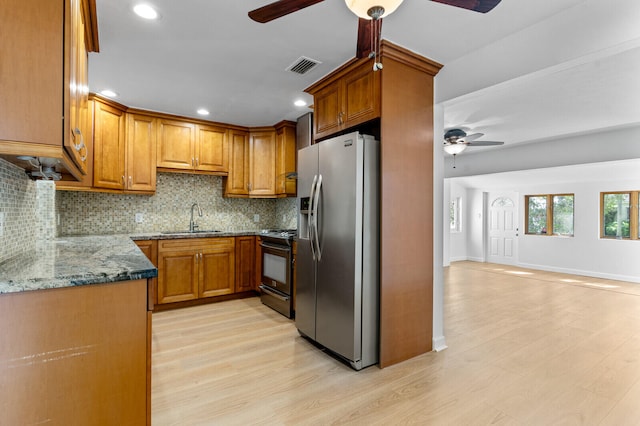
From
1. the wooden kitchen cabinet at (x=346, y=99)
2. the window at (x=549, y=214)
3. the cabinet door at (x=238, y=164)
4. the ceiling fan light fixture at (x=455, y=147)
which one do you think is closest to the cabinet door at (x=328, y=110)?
the wooden kitchen cabinet at (x=346, y=99)

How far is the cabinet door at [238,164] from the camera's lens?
174 inches

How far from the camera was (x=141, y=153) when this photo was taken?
12.5 feet

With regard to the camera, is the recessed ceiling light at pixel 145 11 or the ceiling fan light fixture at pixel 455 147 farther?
the ceiling fan light fixture at pixel 455 147

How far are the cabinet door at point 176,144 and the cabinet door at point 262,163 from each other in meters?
0.80

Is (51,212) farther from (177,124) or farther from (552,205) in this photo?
(552,205)

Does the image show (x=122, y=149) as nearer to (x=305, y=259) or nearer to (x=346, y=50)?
(x=305, y=259)

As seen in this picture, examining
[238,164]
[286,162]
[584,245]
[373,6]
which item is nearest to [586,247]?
[584,245]

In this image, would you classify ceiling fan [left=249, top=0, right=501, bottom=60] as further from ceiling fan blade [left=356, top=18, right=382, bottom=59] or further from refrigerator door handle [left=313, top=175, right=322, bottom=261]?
refrigerator door handle [left=313, top=175, right=322, bottom=261]

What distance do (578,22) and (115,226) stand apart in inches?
188

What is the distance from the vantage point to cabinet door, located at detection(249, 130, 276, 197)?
4465mm

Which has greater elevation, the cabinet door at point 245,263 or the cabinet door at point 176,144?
the cabinet door at point 176,144

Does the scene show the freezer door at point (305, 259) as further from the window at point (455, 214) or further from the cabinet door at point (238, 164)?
the window at point (455, 214)

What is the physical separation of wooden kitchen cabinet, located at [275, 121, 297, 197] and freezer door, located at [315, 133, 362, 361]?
1.64 meters

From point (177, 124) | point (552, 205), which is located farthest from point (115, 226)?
point (552, 205)
